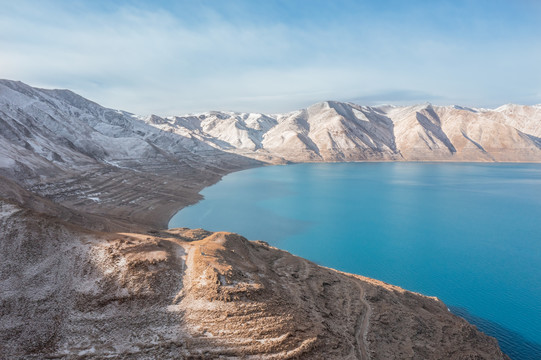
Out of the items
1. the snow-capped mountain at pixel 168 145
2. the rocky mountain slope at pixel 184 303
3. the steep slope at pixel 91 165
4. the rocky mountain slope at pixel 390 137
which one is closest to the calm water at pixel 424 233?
the rocky mountain slope at pixel 184 303

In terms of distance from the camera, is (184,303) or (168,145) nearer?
(184,303)

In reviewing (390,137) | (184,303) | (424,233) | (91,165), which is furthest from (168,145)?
(390,137)

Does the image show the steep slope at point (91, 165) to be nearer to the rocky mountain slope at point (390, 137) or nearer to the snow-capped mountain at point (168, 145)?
the snow-capped mountain at point (168, 145)

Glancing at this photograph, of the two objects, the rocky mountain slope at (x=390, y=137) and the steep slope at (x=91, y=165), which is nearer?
the steep slope at (x=91, y=165)

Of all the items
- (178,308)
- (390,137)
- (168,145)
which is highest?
(390,137)

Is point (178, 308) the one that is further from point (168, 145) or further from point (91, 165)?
point (168, 145)

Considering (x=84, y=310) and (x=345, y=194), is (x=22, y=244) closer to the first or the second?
(x=84, y=310)

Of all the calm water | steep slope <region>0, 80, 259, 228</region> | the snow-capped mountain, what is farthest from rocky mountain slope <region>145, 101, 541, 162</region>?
the calm water
